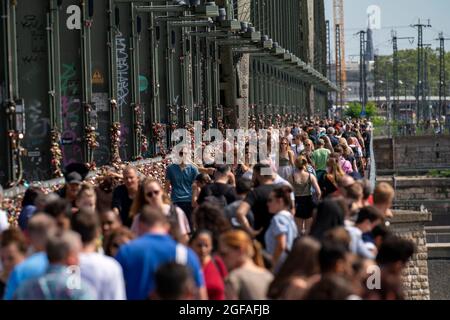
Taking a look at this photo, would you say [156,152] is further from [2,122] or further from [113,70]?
[2,122]

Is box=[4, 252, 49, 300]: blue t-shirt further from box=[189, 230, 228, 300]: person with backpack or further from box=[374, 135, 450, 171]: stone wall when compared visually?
box=[374, 135, 450, 171]: stone wall

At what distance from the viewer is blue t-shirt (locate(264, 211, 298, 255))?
13.5 m

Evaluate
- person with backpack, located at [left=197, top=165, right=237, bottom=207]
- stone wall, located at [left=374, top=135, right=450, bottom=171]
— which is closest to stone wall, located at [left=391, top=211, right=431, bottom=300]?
person with backpack, located at [left=197, top=165, right=237, bottom=207]

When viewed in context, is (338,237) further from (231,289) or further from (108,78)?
(108,78)

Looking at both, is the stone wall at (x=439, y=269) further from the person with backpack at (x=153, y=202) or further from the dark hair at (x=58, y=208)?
the dark hair at (x=58, y=208)

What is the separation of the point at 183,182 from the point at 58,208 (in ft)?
25.2

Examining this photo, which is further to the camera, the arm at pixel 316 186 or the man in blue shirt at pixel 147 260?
the arm at pixel 316 186

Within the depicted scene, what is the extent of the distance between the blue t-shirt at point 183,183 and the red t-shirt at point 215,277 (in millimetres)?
8239

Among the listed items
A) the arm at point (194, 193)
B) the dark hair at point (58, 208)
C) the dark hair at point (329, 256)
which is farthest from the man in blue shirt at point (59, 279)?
the arm at point (194, 193)

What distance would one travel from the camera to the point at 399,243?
11305mm

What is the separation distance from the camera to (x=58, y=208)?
12.0 meters

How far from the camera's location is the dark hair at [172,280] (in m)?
9.30

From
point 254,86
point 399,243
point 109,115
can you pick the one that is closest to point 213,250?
point 399,243
